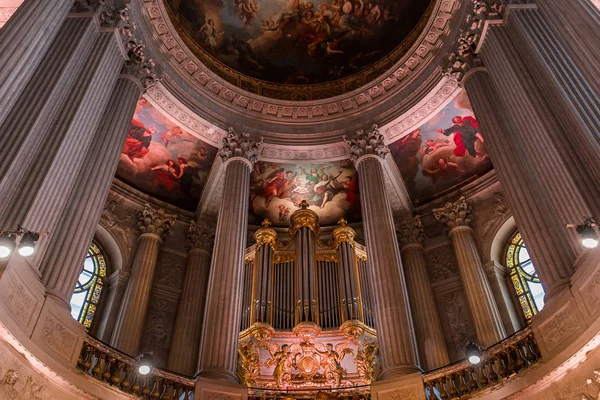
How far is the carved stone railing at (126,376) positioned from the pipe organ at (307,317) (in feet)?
9.43

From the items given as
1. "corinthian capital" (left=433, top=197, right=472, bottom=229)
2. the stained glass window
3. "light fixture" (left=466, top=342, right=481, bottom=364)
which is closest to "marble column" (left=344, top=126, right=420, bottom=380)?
"light fixture" (left=466, top=342, right=481, bottom=364)

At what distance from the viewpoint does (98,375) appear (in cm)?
866

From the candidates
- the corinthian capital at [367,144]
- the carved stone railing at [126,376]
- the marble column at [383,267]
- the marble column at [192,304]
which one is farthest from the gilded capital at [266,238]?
the carved stone railing at [126,376]

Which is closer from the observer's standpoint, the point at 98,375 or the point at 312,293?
the point at 98,375

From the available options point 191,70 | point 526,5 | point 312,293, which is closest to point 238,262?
point 312,293

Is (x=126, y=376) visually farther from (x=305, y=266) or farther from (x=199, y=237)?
(x=199, y=237)

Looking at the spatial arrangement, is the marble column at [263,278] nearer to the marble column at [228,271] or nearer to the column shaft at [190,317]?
the marble column at [228,271]

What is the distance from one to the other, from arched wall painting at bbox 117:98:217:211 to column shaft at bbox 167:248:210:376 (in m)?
2.21

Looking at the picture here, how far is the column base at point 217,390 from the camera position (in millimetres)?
9641

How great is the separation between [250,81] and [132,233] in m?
6.03

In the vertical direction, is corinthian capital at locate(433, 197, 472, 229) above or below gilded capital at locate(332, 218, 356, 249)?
above

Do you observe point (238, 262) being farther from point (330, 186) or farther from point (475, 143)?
point (475, 143)

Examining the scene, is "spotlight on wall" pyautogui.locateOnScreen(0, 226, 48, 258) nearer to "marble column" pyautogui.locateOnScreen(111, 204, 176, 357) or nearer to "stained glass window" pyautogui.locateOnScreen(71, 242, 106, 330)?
"marble column" pyautogui.locateOnScreen(111, 204, 176, 357)

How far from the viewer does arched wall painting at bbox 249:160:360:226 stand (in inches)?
701
